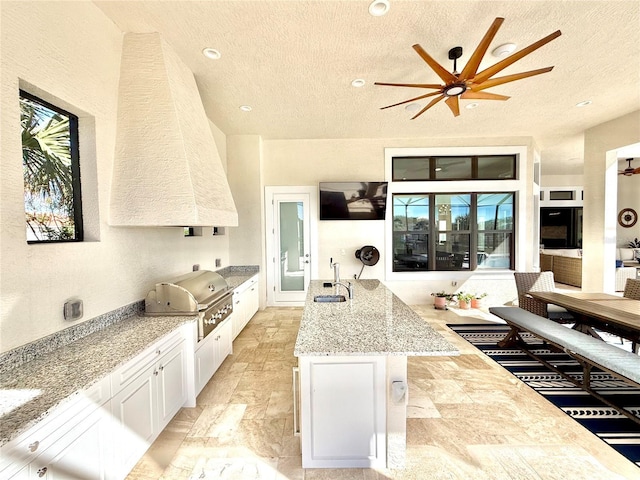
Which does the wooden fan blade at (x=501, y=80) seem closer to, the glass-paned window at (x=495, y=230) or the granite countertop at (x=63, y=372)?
the glass-paned window at (x=495, y=230)

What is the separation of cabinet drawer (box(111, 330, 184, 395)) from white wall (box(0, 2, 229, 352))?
536mm

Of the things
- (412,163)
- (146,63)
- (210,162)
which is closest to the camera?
(146,63)

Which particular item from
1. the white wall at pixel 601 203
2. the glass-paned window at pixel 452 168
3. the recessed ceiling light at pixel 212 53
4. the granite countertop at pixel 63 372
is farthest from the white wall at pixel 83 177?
the white wall at pixel 601 203

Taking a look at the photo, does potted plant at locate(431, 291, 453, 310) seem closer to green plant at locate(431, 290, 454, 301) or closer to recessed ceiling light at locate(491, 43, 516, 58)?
green plant at locate(431, 290, 454, 301)

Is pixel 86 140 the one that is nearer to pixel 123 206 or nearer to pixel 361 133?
pixel 123 206

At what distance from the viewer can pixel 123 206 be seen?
2047mm

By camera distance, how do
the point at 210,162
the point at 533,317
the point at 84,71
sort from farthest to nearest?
the point at 533,317 → the point at 210,162 → the point at 84,71

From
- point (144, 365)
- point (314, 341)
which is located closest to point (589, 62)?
point (314, 341)

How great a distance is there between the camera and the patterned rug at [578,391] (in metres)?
1.88

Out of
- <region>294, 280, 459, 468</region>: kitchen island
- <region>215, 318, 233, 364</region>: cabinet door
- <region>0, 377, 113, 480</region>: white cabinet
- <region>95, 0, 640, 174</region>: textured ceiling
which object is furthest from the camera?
<region>215, 318, 233, 364</region>: cabinet door

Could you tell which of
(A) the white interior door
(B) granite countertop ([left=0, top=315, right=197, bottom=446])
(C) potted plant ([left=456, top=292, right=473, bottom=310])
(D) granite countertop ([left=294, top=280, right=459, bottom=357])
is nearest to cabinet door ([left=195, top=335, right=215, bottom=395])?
(B) granite countertop ([left=0, top=315, right=197, bottom=446])

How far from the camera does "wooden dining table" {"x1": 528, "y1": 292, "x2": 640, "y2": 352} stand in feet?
7.90

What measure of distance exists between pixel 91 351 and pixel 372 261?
3.99 meters

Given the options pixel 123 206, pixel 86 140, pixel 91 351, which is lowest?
pixel 91 351
